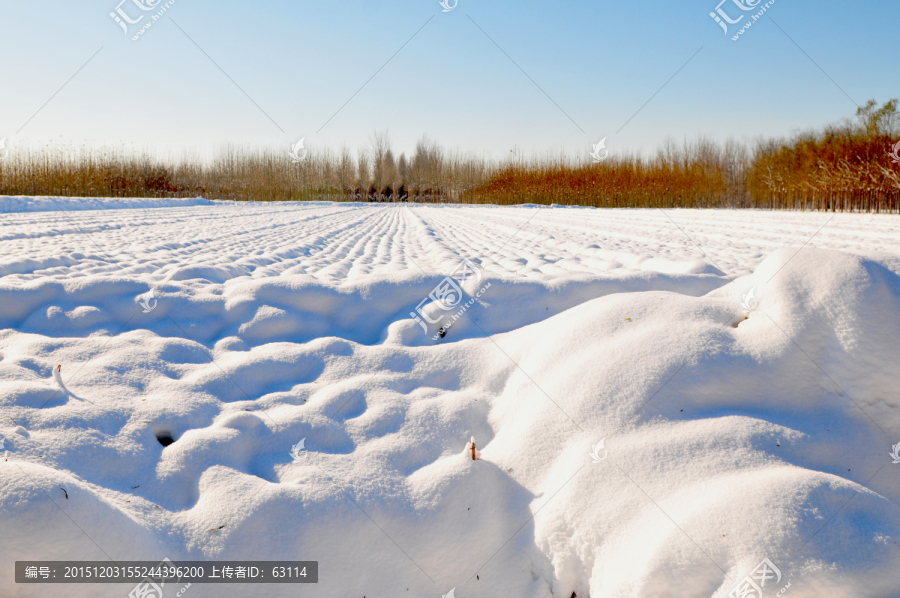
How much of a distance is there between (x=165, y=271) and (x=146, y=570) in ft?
9.30

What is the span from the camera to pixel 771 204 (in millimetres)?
20562

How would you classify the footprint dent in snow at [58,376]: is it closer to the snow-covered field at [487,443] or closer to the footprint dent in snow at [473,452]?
the snow-covered field at [487,443]

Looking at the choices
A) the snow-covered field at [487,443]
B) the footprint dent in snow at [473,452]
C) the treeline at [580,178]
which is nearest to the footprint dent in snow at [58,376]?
the snow-covered field at [487,443]

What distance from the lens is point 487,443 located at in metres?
1.53

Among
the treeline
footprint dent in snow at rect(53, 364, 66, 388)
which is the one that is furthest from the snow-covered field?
the treeline

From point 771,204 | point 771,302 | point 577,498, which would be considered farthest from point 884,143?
point 577,498

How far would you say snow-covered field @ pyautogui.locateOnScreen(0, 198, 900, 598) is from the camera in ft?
3.33

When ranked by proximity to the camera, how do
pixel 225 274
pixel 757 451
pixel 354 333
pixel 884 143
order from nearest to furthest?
pixel 757 451 → pixel 354 333 → pixel 225 274 → pixel 884 143

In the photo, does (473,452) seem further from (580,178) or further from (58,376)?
(580,178)

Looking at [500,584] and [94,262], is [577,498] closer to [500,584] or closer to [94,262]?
[500,584]

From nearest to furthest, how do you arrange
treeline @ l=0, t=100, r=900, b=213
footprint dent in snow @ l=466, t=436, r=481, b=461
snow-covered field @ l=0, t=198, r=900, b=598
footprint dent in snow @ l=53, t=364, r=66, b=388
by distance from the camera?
snow-covered field @ l=0, t=198, r=900, b=598 → footprint dent in snow @ l=466, t=436, r=481, b=461 → footprint dent in snow @ l=53, t=364, r=66, b=388 → treeline @ l=0, t=100, r=900, b=213

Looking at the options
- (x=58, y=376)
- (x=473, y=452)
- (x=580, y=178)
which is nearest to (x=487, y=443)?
(x=473, y=452)

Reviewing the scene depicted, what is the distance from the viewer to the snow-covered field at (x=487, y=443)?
3.33 feet

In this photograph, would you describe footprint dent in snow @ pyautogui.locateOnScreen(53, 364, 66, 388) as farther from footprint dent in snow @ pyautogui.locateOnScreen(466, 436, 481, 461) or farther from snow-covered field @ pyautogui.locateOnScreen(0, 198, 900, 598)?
footprint dent in snow @ pyautogui.locateOnScreen(466, 436, 481, 461)
